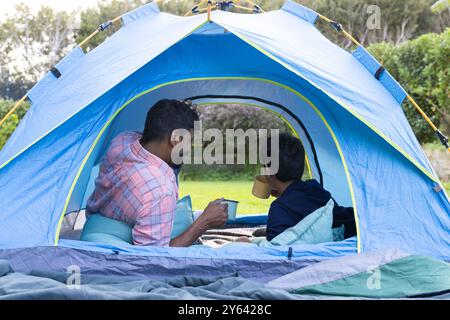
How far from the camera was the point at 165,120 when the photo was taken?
2.84 meters

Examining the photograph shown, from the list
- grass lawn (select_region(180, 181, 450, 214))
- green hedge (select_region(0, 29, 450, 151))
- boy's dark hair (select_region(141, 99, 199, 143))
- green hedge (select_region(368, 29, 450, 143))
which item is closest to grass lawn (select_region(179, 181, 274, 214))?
grass lawn (select_region(180, 181, 450, 214))

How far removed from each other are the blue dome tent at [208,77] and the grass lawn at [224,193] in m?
2.60

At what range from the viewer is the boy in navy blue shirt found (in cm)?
281

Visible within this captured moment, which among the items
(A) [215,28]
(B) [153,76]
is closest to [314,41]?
(A) [215,28]

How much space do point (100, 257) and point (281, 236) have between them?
703 mm

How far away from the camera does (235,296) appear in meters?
2.17

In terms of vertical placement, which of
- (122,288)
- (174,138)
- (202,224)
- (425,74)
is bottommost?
(122,288)

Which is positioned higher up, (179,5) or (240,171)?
(179,5)

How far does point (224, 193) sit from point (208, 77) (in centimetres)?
368

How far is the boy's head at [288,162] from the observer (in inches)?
117

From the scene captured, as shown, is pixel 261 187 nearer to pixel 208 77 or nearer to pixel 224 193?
pixel 208 77

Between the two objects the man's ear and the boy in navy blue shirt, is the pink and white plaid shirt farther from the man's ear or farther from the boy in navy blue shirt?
the boy in navy blue shirt

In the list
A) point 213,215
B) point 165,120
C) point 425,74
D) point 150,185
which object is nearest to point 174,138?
point 165,120

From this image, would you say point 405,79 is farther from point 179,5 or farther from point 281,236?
point 179,5
